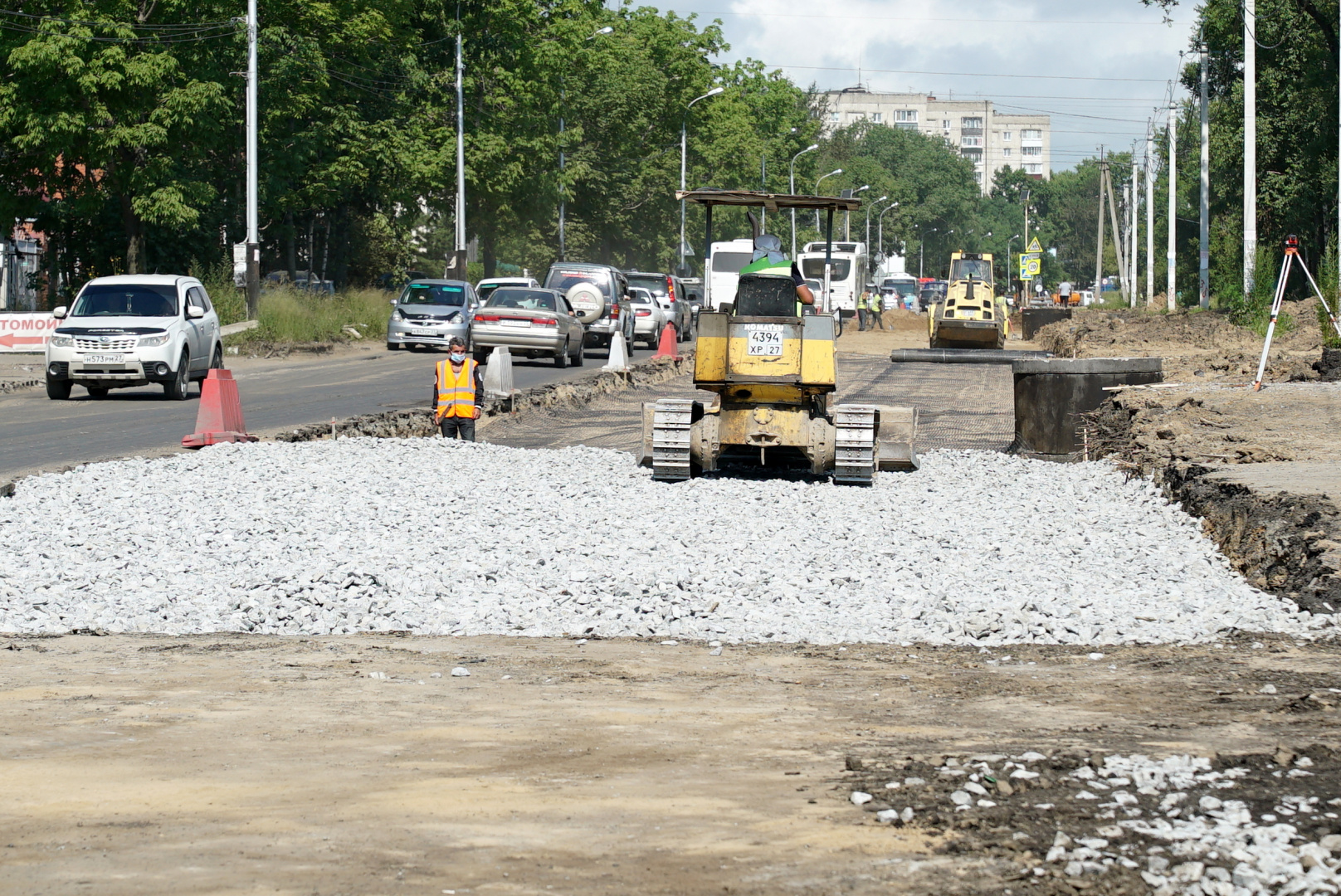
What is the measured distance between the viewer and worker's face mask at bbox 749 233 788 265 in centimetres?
1375

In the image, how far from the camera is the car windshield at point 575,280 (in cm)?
3894

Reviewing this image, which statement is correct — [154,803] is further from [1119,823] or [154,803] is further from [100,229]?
[100,229]

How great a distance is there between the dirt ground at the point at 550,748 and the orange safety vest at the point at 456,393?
9141mm

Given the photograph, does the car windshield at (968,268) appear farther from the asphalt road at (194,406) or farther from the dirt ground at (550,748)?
the dirt ground at (550,748)

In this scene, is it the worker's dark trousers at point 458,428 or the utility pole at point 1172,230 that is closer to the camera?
the worker's dark trousers at point 458,428

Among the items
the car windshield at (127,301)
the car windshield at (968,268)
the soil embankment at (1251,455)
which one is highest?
the car windshield at (968,268)

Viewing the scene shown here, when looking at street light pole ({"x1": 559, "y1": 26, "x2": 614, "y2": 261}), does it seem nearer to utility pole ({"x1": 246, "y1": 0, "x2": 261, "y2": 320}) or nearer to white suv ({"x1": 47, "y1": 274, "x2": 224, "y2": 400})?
utility pole ({"x1": 246, "y1": 0, "x2": 261, "y2": 320})

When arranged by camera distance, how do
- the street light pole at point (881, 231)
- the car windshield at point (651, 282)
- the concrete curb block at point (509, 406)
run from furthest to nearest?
the street light pole at point (881, 231)
the car windshield at point (651, 282)
the concrete curb block at point (509, 406)

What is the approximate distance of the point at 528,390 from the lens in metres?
24.1

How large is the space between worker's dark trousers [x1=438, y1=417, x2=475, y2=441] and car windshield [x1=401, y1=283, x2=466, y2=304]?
831 inches

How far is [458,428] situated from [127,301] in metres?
9.42

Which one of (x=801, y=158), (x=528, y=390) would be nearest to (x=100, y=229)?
(x=528, y=390)

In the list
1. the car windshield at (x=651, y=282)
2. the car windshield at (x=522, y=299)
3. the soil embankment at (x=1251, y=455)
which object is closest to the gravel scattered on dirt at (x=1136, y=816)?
the soil embankment at (x=1251, y=455)

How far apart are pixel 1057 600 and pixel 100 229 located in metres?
41.2
